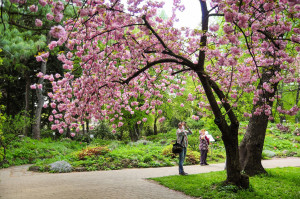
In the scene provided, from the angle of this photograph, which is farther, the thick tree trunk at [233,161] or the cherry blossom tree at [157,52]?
the thick tree trunk at [233,161]

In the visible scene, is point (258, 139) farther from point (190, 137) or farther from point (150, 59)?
point (190, 137)

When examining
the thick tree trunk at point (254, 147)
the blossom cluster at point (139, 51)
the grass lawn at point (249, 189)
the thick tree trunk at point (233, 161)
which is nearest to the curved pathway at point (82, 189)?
the grass lawn at point (249, 189)

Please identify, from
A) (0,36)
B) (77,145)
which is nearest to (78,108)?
(0,36)

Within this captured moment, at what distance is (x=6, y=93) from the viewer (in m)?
25.1

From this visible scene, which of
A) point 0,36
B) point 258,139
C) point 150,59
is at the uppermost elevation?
point 0,36

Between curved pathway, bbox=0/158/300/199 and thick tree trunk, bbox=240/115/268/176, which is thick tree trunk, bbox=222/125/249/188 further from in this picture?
thick tree trunk, bbox=240/115/268/176

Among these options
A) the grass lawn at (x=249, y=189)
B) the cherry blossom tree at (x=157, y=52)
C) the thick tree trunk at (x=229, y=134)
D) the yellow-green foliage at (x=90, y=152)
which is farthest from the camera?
the yellow-green foliage at (x=90, y=152)

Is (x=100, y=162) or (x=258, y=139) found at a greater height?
(x=258, y=139)

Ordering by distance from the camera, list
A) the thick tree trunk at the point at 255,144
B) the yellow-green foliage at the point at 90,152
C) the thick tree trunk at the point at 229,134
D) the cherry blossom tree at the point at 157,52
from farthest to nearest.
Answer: the yellow-green foliage at the point at 90,152 → the thick tree trunk at the point at 255,144 → the thick tree trunk at the point at 229,134 → the cherry blossom tree at the point at 157,52

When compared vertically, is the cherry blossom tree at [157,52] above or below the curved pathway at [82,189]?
above

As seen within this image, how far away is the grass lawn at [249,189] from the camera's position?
555 cm

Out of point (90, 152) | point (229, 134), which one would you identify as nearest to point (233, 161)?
point (229, 134)

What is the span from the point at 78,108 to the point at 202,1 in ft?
14.5

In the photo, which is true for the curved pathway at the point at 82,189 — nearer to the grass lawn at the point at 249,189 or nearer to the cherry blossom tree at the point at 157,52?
the grass lawn at the point at 249,189
